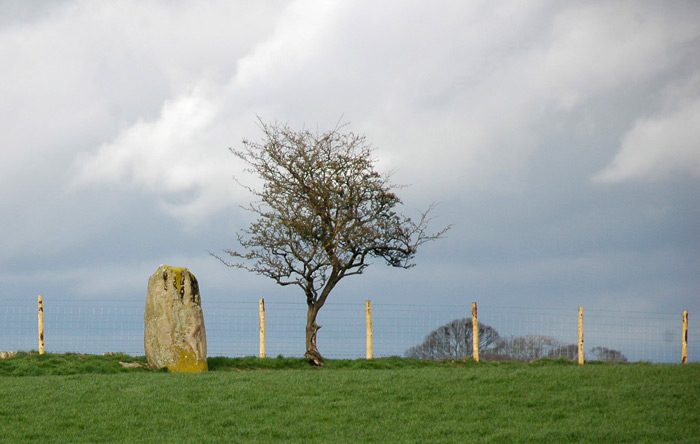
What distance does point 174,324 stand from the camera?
2006 cm

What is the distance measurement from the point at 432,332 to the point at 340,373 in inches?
368

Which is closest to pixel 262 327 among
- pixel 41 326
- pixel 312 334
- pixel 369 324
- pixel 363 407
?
pixel 312 334

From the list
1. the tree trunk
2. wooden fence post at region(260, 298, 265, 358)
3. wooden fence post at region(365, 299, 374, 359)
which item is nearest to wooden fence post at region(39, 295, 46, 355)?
wooden fence post at region(260, 298, 265, 358)

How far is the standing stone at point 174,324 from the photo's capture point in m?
20.0

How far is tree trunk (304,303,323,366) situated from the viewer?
78.2 ft

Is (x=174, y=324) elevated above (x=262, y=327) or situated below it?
above

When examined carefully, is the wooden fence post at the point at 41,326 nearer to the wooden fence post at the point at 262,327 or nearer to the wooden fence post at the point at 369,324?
the wooden fence post at the point at 262,327

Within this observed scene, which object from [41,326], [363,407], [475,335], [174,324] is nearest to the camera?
[363,407]

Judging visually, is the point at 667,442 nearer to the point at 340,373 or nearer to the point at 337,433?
the point at 337,433

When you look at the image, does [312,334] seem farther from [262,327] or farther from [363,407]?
[363,407]

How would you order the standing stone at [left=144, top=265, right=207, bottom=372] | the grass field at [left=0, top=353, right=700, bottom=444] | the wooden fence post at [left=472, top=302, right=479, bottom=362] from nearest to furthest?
the grass field at [left=0, top=353, right=700, bottom=444] < the standing stone at [left=144, top=265, right=207, bottom=372] < the wooden fence post at [left=472, top=302, right=479, bottom=362]

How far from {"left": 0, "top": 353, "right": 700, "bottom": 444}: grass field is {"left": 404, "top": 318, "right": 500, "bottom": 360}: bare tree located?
31.1 feet

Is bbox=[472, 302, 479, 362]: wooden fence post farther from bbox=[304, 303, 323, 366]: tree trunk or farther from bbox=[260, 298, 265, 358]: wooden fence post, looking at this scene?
bbox=[260, 298, 265, 358]: wooden fence post

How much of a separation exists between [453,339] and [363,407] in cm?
1524
